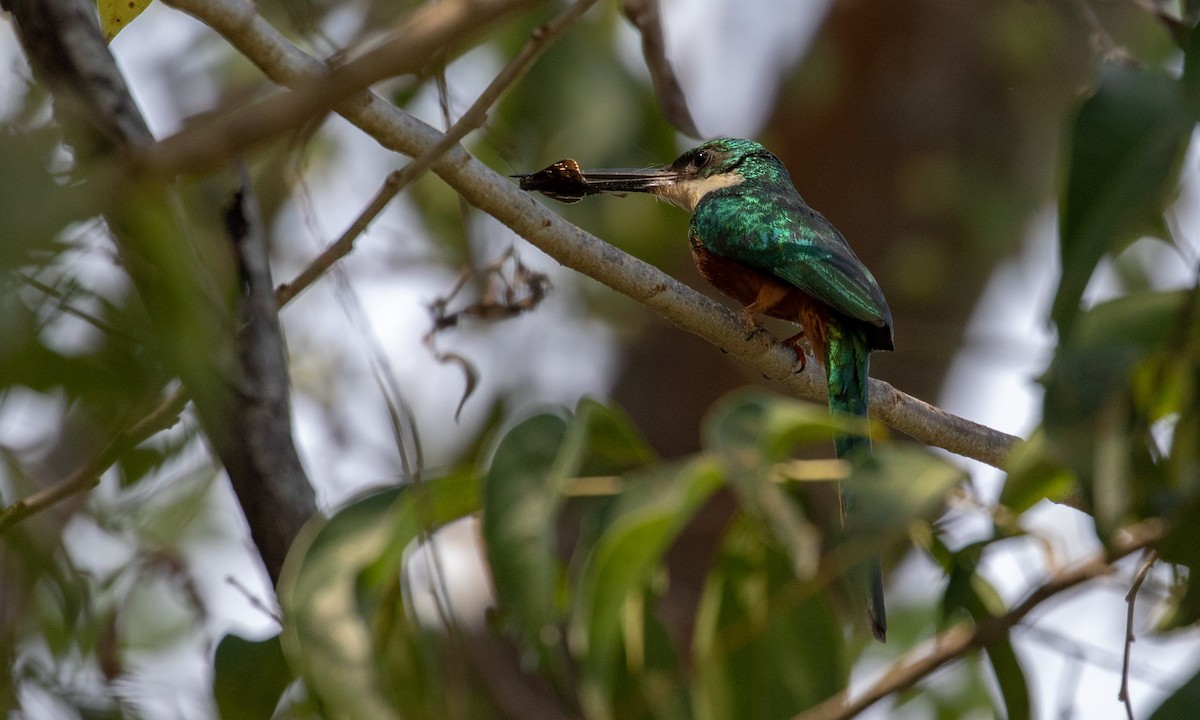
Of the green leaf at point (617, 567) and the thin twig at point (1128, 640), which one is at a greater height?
the green leaf at point (617, 567)

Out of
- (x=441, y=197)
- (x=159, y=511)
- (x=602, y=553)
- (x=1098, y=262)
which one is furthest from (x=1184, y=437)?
(x=441, y=197)

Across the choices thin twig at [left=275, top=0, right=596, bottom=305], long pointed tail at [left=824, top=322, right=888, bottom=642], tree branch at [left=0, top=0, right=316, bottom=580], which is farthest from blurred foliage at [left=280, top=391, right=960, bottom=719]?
long pointed tail at [left=824, top=322, right=888, bottom=642]

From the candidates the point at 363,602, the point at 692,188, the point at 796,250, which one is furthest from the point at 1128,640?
the point at 692,188

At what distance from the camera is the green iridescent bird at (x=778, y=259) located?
8.80 ft

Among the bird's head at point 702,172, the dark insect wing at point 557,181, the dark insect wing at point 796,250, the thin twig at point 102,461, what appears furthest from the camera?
the bird's head at point 702,172

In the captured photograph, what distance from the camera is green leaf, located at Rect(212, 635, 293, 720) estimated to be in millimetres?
1688

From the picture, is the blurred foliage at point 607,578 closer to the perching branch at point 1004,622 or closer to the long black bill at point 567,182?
the perching branch at point 1004,622

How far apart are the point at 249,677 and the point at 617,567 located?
62 cm

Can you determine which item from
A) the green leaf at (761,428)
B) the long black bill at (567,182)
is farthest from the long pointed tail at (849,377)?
the green leaf at (761,428)

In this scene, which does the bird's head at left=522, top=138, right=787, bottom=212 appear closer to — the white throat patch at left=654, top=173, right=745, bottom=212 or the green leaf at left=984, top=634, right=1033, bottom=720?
the white throat patch at left=654, top=173, right=745, bottom=212

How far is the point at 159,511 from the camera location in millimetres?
3684

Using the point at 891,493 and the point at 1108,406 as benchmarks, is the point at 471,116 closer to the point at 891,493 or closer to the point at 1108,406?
the point at 891,493

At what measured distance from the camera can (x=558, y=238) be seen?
2.00 metres

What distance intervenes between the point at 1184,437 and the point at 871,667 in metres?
3.86
